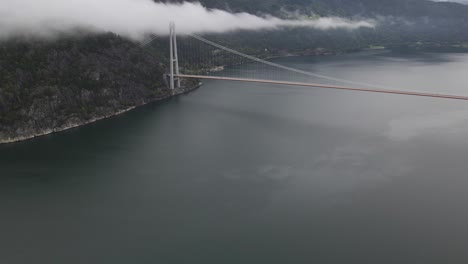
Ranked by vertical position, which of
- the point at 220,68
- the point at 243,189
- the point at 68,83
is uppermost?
the point at 220,68

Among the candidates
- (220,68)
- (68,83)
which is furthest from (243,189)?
(220,68)


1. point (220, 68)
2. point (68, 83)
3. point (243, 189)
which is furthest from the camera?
point (220, 68)

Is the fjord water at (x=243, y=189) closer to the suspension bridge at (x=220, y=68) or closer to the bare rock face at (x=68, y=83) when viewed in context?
the bare rock face at (x=68, y=83)

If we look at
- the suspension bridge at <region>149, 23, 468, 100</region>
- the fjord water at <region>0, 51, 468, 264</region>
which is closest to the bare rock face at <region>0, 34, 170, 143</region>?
the fjord water at <region>0, 51, 468, 264</region>

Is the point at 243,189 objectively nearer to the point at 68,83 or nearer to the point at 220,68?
the point at 68,83

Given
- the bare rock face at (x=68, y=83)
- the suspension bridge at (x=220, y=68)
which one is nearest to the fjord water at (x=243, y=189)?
the bare rock face at (x=68, y=83)

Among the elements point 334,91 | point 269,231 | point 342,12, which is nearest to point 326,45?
point 342,12

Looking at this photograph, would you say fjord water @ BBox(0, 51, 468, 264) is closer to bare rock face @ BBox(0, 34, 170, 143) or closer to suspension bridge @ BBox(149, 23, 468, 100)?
bare rock face @ BBox(0, 34, 170, 143)
